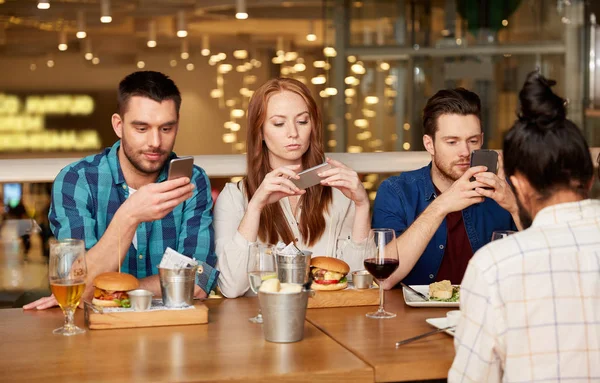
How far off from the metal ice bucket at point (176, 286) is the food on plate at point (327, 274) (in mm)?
336

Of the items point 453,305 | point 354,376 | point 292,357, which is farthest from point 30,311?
point 453,305

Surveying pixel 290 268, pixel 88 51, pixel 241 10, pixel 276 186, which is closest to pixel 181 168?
pixel 276 186

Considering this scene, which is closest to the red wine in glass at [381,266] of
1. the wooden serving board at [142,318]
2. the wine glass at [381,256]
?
the wine glass at [381,256]

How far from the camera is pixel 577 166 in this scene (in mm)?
1497

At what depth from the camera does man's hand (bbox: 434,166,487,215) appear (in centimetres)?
250

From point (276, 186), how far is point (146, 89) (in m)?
0.52

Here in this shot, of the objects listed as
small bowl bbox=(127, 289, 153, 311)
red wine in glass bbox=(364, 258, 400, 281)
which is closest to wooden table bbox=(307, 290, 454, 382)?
red wine in glass bbox=(364, 258, 400, 281)

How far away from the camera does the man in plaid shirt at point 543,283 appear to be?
1463mm

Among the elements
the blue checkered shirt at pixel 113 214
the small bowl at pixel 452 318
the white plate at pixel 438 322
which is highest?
the blue checkered shirt at pixel 113 214

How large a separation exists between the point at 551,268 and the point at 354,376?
42 centimetres

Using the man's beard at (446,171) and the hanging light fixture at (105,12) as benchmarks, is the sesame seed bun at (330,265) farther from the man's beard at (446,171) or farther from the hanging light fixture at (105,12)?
the hanging light fixture at (105,12)

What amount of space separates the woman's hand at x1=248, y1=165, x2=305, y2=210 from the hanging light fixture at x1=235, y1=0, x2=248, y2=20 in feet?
24.6

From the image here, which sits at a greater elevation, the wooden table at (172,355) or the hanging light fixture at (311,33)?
the hanging light fixture at (311,33)

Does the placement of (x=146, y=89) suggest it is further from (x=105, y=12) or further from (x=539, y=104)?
(x=105, y=12)
